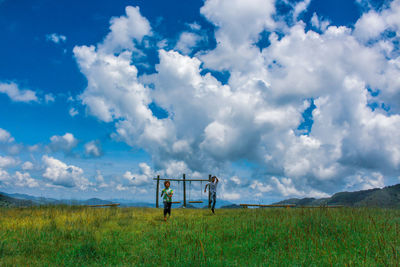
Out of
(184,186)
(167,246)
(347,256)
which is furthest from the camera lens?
(184,186)

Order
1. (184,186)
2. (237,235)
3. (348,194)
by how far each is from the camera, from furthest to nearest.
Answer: (348,194), (184,186), (237,235)

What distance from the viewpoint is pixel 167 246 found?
23.7 feet

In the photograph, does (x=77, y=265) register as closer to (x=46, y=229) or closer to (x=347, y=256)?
(x=46, y=229)

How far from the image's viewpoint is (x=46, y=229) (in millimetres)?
9617

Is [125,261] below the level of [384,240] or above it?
below

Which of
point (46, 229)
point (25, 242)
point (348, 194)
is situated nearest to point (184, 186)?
point (46, 229)

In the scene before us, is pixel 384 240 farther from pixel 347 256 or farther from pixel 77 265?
pixel 77 265

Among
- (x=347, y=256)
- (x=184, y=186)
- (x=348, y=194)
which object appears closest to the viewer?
(x=347, y=256)

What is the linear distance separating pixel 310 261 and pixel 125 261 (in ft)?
13.5

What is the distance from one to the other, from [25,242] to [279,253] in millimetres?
7030

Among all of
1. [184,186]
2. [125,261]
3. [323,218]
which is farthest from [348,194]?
[125,261]

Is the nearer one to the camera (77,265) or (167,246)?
(77,265)

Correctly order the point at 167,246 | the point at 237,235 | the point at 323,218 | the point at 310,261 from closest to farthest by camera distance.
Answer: the point at 310,261, the point at 167,246, the point at 237,235, the point at 323,218

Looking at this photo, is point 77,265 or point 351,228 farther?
point 351,228
